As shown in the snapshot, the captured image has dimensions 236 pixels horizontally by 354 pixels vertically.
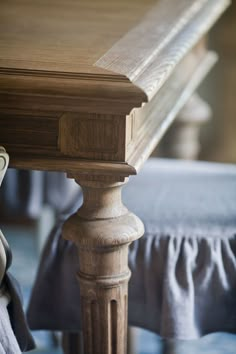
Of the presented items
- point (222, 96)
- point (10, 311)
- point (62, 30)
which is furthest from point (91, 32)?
point (222, 96)

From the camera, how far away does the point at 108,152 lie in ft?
2.89

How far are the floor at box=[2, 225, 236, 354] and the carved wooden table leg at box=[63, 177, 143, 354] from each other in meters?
0.34

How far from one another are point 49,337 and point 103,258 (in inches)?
30.2

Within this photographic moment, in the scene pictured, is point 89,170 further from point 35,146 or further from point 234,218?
point 234,218

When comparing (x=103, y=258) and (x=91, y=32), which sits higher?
(x=91, y=32)

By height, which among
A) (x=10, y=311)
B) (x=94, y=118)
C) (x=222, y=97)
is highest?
(x=222, y=97)

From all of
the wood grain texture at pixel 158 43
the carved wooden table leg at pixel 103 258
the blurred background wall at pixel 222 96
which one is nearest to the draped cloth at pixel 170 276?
the carved wooden table leg at pixel 103 258

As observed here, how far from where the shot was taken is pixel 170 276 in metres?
1.17

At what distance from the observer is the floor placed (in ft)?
5.21

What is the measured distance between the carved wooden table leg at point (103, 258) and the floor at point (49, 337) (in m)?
0.34

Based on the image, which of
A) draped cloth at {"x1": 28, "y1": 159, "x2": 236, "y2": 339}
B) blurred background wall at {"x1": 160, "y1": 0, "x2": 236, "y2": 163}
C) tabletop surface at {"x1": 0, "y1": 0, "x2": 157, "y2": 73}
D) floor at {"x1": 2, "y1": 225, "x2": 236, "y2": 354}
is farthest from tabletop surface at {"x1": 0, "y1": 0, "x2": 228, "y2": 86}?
blurred background wall at {"x1": 160, "y1": 0, "x2": 236, "y2": 163}

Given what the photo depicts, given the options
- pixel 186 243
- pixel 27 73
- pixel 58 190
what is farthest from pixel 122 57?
pixel 58 190

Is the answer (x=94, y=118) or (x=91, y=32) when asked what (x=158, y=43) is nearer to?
(x=91, y=32)

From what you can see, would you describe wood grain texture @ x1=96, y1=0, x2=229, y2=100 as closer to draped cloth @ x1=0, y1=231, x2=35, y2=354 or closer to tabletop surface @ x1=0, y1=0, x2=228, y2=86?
tabletop surface @ x1=0, y1=0, x2=228, y2=86
